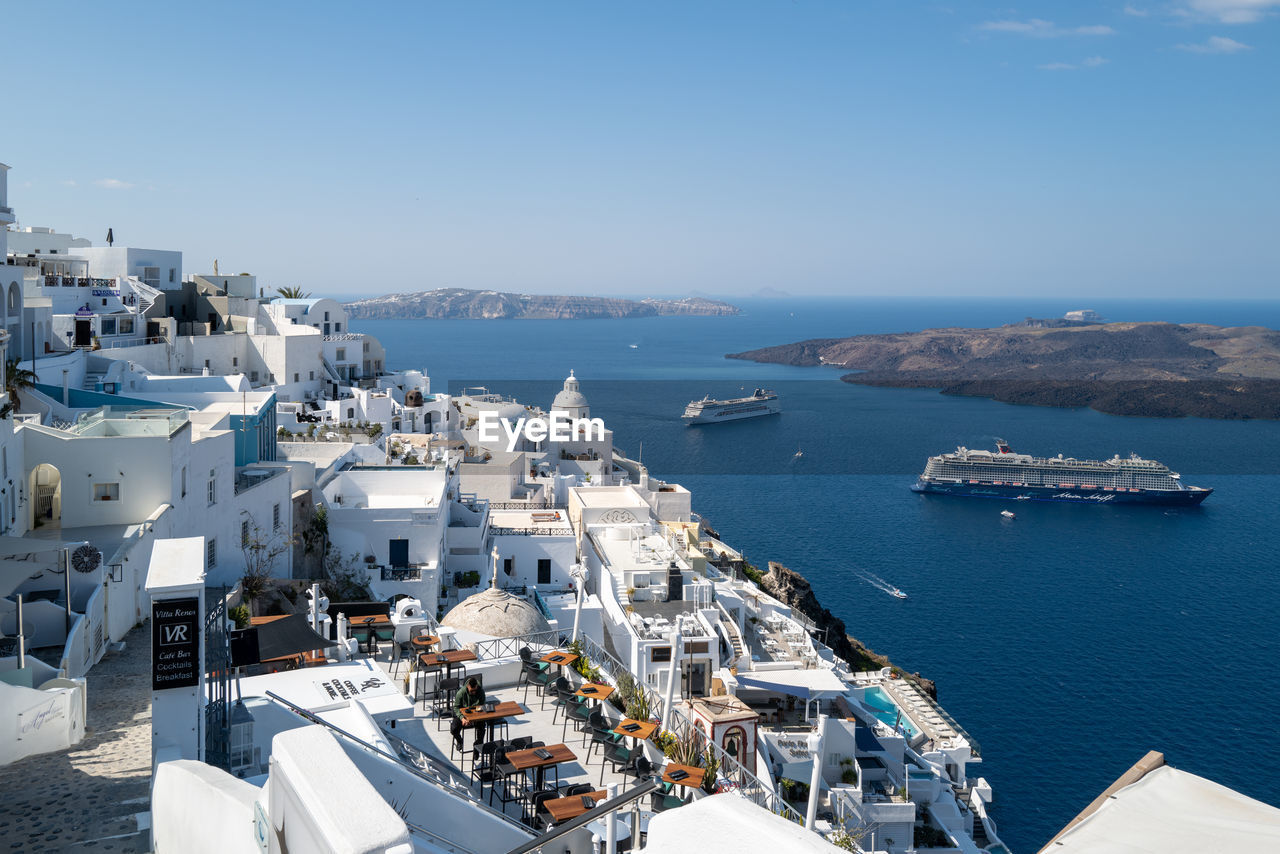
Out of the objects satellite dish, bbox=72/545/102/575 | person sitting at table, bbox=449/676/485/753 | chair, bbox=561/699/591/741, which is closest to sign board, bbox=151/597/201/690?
person sitting at table, bbox=449/676/485/753

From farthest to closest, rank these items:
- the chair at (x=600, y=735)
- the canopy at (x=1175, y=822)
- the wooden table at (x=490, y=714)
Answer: the chair at (x=600, y=735), the wooden table at (x=490, y=714), the canopy at (x=1175, y=822)

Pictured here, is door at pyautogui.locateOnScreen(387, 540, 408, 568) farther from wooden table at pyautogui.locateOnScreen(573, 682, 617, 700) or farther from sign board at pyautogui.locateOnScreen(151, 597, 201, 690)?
sign board at pyautogui.locateOnScreen(151, 597, 201, 690)

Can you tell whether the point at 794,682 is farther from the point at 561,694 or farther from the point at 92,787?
the point at 92,787

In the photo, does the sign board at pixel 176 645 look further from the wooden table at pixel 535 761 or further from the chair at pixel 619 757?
the chair at pixel 619 757

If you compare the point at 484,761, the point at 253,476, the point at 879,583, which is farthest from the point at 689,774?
the point at 879,583

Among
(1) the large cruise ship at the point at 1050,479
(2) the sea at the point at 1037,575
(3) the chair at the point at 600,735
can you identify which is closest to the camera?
(3) the chair at the point at 600,735

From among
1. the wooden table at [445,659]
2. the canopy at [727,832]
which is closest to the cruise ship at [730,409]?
the wooden table at [445,659]
